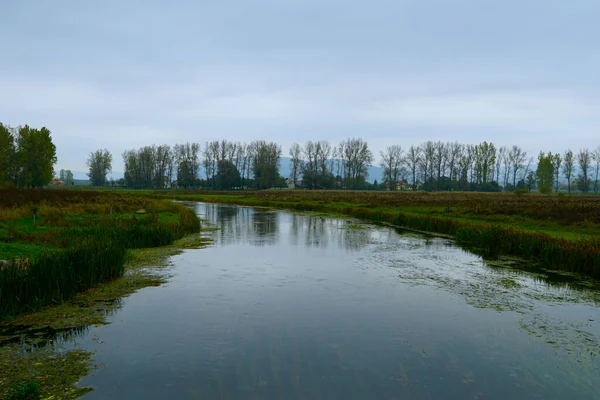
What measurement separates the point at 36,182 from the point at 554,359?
74891 mm

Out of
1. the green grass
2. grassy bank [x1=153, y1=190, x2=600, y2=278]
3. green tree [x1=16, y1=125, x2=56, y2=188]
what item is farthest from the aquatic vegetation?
green tree [x1=16, y1=125, x2=56, y2=188]

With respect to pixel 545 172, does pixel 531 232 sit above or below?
below

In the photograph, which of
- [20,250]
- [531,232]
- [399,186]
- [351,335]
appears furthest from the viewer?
[399,186]

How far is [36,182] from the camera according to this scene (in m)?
66.1

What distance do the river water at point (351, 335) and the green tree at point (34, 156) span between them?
61.7 m

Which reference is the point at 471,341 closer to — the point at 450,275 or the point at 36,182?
the point at 450,275

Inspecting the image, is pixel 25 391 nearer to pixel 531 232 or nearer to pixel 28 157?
pixel 531 232

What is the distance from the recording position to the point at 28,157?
62750mm

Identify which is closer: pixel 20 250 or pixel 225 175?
pixel 20 250

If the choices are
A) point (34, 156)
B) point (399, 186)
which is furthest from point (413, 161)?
point (34, 156)

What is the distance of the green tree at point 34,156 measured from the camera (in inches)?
2469

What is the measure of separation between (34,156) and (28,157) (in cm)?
84

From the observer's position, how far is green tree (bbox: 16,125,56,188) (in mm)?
62719

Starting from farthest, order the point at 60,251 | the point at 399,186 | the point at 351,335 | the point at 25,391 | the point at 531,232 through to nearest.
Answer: the point at 399,186 < the point at 531,232 < the point at 60,251 < the point at 351,335 < the point at 25,391
